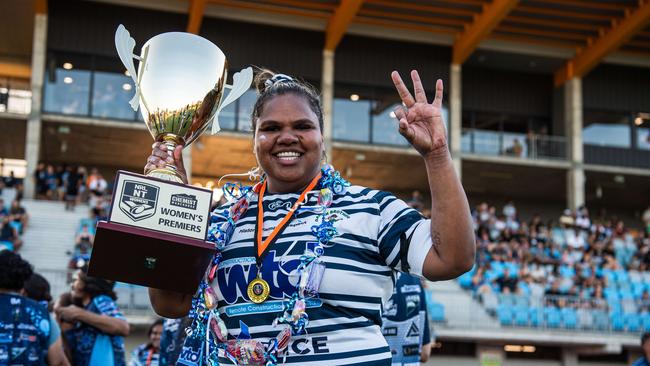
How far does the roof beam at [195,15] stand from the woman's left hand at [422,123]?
21.5 m

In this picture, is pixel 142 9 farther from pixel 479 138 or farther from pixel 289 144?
pixel 289 144

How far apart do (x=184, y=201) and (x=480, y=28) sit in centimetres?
2285

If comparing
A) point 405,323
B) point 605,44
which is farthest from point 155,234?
point 605,44

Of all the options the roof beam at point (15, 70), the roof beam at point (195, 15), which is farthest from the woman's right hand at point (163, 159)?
the roof beam at point (15, 70)

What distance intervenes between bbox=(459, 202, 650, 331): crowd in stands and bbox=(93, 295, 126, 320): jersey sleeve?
46.6 ft

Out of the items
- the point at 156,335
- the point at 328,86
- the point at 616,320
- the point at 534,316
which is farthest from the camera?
the point at 328,86

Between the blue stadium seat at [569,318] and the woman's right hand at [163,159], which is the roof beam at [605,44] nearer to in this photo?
the blue stadium seat at [569,318]

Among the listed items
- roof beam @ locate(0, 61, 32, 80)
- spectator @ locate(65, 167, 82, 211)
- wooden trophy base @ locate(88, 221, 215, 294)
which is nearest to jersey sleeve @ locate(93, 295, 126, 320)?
wooden trophy base @ locate(88, 221, 215, 294)

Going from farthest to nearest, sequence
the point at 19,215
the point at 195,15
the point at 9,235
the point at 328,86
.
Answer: the point at 328,86 → the point at 195,15 → the point at 19,215 → the point at 9,235

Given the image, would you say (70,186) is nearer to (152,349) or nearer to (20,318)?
(152,349)

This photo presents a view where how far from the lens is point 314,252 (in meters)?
2.24

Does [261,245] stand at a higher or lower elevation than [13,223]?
lower

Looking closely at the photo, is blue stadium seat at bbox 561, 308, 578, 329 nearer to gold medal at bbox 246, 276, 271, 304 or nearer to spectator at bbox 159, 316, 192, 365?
spectator at bbox 159, 316, 192, 365

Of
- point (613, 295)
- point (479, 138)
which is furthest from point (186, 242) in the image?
point (479, 138)
